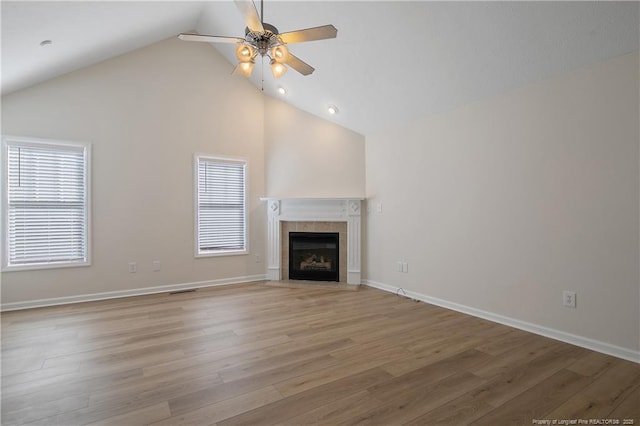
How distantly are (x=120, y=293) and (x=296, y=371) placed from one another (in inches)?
132

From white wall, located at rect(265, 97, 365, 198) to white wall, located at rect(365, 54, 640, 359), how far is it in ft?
3.08

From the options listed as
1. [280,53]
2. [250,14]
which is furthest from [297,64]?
[250,14]

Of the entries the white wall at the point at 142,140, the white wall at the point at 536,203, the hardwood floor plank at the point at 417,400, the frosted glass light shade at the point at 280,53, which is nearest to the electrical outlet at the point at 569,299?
the white wall at the point at 536,203

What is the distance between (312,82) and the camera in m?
4.52

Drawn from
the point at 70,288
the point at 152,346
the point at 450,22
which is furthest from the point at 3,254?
the point at 450,22

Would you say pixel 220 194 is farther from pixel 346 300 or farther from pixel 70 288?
pixel 346 300

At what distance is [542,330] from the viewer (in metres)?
3.06

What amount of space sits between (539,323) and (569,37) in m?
2.54

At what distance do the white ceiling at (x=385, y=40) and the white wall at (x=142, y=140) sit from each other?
0.28m

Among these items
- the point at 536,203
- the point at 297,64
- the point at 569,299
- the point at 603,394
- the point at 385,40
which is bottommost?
the point at 603,394

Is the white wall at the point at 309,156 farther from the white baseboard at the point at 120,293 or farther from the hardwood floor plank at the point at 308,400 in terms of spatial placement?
the hardwood floor plank at the point at 308,400

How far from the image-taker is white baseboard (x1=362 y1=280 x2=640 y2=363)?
2.57 m

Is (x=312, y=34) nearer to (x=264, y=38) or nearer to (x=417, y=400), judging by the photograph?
(x=264, y=38)

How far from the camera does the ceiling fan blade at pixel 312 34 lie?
226cm
